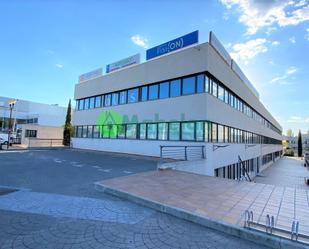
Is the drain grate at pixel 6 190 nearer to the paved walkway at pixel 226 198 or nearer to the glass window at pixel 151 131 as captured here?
the paved walkway at pixel 226 198

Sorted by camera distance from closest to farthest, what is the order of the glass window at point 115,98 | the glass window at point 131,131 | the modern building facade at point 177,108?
the modern building facade at point 177,108, the glass window at point 131,131, the glass window at point 115,98

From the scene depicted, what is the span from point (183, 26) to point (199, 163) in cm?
992

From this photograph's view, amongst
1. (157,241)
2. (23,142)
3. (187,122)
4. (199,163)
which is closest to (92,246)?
(157,241)

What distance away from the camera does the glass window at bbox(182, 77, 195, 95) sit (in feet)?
45.7

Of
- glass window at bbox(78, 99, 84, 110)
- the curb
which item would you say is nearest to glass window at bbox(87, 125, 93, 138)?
glass window at bbox(78, 99, 84, 110)

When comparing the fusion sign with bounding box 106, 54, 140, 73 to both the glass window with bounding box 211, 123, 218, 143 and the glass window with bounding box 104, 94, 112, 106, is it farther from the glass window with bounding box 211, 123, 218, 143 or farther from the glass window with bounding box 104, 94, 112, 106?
the glass window with bounding box 211, 123, 218, 143

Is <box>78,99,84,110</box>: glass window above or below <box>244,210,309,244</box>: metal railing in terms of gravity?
above

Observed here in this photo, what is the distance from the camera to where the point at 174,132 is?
1458cm

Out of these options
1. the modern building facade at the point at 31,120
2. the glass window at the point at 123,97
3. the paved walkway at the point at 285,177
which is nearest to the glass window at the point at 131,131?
the glass window at the point at 123,97

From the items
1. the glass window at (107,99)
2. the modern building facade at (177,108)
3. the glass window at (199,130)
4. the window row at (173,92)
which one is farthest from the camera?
the glass window at (107,99)

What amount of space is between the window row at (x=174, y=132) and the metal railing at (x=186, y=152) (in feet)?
2.09

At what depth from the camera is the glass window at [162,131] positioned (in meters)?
15.1

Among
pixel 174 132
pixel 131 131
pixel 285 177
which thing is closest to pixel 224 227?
pixel 174 132

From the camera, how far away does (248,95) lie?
2331 centimetres
